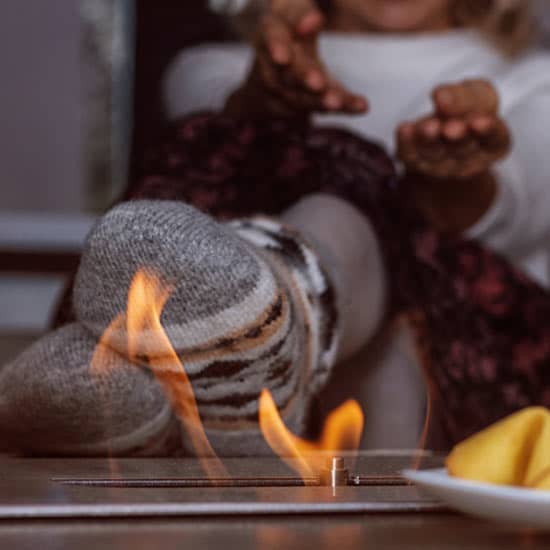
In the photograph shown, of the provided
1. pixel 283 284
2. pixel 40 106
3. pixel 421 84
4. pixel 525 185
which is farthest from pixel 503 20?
pixel 40 106

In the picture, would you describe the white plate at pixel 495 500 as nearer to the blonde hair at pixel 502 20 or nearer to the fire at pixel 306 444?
the fire at pixel 306 444

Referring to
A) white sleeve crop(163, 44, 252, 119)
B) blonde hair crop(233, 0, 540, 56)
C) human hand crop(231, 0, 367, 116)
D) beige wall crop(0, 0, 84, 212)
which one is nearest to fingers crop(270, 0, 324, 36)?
human hand crop(231, 0, 367, 116)

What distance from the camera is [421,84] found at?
1208 mm

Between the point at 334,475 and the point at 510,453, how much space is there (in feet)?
0.27

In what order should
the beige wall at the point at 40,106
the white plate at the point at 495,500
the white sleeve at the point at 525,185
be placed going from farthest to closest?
1. the beige wall at the point at 40,106
2. the white sleeve at the point at 525,185
3. the white plate at the point at 495,500

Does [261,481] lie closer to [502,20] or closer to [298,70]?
[298,70]

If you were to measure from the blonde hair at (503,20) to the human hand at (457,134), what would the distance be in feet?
1.55

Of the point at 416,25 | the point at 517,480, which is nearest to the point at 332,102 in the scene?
the point at 517,480

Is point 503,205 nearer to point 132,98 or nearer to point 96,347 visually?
point 96,347

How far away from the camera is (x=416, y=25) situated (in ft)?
4.10

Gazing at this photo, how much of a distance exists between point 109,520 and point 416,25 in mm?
1066

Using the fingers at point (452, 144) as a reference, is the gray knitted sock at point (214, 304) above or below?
below

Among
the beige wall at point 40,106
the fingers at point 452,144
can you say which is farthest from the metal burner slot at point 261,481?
the beige wall at point 40,106

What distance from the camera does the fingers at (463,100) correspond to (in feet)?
2.36
